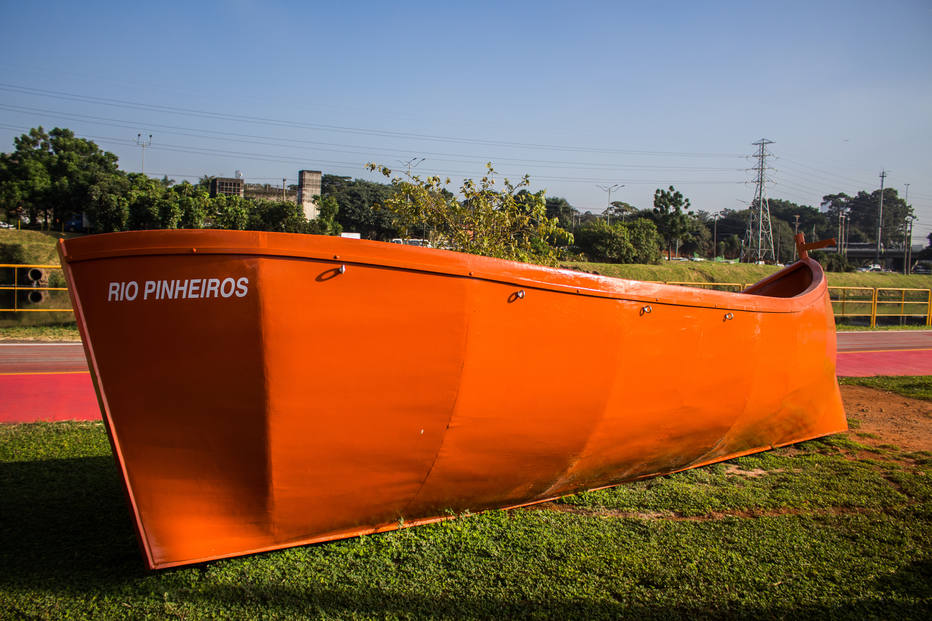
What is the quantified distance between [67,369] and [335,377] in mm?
9517

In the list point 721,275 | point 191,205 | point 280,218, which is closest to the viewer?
point 191,205

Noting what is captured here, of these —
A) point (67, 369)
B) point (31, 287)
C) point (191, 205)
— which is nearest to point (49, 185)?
point (191, 205)

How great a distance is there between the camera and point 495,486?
12.6 ft

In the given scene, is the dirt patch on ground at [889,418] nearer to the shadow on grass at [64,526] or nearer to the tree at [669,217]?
the shadow on grass at [64,526]

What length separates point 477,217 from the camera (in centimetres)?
802

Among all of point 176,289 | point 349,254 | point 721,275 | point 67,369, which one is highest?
point 721,275

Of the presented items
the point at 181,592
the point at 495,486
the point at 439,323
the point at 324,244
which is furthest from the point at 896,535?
the point at 181,592

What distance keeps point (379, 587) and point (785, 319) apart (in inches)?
162

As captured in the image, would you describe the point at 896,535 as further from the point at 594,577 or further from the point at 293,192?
the point at 293,192

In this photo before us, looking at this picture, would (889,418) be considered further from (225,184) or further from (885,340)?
(225,184)

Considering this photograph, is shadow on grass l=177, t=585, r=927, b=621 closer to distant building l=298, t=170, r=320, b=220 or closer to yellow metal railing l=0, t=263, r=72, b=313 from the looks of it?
yellow metal railing l=0, t=263, r=72, b=313

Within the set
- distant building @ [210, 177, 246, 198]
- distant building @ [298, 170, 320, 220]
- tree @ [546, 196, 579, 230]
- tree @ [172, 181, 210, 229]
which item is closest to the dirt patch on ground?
tree @ [172, 181, 210, 229]

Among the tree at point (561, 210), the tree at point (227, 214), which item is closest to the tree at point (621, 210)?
the tree at point (561, 210)

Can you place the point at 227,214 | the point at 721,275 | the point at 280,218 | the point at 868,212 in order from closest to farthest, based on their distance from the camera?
1. the point at 280,218
2. the point at 227,214
3. the point at 721,275
4. the point at 868,212
